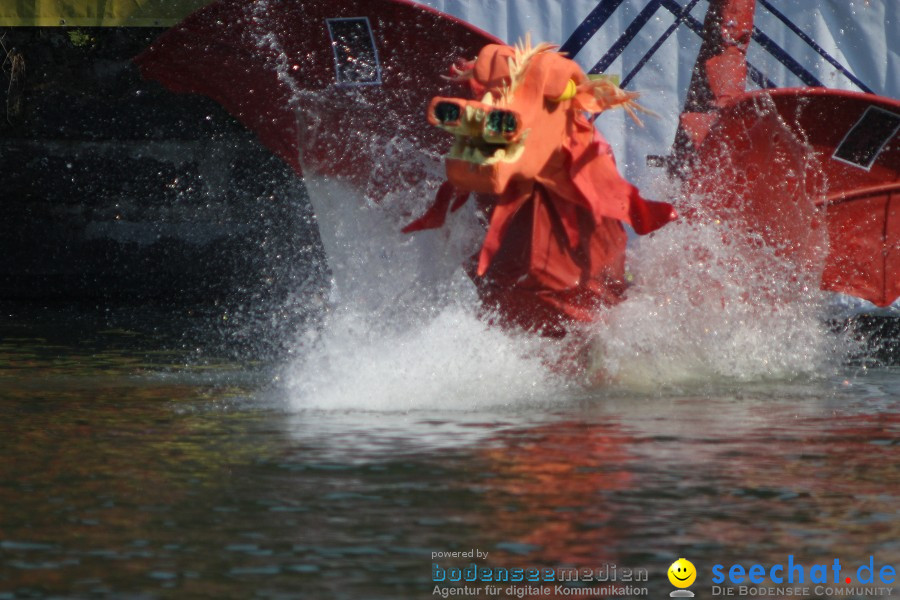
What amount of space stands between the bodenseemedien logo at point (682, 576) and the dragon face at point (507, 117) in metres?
2.09

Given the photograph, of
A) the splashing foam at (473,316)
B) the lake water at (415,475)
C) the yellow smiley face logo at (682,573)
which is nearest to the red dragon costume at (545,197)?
the splashing foam at (473,316)

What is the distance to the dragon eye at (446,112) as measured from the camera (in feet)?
15.8

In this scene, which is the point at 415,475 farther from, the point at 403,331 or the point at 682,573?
the point at 403,331

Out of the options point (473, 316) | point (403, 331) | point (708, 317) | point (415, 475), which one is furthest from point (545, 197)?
point (415, 475)

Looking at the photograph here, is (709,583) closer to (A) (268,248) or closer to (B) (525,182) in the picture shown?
(B) (525,182)

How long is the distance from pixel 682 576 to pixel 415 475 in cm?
105

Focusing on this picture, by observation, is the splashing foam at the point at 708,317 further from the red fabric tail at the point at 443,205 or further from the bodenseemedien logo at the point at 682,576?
the bodenseemedien logo at the point at 682,576

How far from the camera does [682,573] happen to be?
2988 millimetres

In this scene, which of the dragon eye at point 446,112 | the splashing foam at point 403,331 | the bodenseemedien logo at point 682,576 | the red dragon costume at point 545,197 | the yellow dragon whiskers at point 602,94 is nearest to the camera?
the bodenseemedien logo at point 682,576

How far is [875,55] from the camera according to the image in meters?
7.86

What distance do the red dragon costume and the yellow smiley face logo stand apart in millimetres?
2101

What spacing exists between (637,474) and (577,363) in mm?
1690

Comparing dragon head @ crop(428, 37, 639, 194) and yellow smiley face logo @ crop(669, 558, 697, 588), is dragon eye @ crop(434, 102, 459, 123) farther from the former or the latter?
yellow smiley face logo @ crop(669, 558, 697, 588)

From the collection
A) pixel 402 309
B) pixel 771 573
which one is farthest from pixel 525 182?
pixel 771 573
